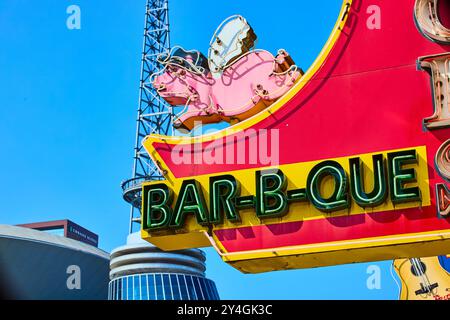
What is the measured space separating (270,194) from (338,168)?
1.61 m

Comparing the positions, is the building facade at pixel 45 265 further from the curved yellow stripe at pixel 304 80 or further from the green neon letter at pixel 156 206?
the curved yellow stripe at pixel 304 80

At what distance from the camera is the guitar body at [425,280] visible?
27703mm

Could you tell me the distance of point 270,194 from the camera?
52.3ft

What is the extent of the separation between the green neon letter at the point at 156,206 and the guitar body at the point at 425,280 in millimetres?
14392

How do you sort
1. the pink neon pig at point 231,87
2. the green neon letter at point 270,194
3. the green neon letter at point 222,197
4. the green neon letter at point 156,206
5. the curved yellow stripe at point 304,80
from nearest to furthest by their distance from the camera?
the green neon letter at point 270,194 → the green neon letter at point 222,197 → the green neon letter at point 156,206 → the curved yellow stripe at point 304,80 → the pink neon pig at point 231,87

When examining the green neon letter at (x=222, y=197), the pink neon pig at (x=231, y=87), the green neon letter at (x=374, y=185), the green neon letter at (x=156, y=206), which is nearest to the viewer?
the green neon letter at (x=374, y=185)

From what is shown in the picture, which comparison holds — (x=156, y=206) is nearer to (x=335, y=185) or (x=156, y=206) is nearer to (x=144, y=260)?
(x=335, y=185)

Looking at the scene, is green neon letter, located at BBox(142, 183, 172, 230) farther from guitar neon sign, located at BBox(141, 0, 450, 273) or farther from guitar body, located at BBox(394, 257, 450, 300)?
guitar body, located at BBox(394, 257, 450, 300)

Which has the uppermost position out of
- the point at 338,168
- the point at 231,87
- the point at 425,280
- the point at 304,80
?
the point at 231,87

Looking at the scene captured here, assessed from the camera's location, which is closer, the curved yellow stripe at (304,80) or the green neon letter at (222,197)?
the green neon letter at (222,197)

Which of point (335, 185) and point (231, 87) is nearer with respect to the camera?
point (335, 185)

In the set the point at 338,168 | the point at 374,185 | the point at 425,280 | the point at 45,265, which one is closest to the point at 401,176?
the point at 374,185

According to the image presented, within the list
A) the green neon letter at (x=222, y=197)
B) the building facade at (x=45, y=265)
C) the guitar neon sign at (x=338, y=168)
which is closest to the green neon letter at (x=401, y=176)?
the guitar neon sign at (x=338, y=168)
